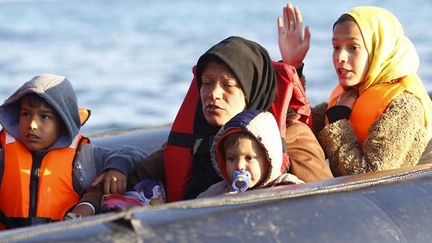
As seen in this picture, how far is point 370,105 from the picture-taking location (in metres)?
3.13

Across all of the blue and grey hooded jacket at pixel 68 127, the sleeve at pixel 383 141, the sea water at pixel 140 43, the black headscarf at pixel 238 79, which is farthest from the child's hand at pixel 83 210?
the sea water at pixel 140 43

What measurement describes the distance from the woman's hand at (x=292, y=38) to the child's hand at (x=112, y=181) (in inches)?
26.5

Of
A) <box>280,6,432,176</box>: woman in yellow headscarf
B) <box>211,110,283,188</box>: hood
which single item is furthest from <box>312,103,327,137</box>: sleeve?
<box>211,110,283,188</box>: hood

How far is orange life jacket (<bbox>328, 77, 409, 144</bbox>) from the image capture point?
3119 mm

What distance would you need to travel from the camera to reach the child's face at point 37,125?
3084 mm

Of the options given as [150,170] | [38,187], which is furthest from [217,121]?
[38,187]

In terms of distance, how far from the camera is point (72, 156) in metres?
3.16

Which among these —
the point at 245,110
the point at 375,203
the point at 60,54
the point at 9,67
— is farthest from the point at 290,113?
the point at 60,54

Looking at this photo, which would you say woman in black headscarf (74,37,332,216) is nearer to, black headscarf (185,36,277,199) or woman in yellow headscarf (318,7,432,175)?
black headscarf (185,36,277,199)

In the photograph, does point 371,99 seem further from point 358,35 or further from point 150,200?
point 150,200

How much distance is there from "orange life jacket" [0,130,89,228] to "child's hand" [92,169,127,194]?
10 cm

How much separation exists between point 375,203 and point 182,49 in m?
11.3

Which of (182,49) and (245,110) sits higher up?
(245,110)

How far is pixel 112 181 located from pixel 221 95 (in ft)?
1.31
